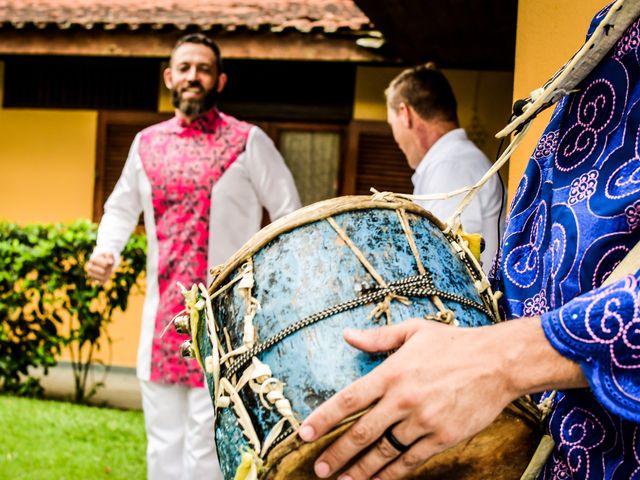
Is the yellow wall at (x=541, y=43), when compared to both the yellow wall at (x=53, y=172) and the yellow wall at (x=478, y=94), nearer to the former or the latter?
the yellow wall at (x=478, y=94)

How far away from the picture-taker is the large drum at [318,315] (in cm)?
120

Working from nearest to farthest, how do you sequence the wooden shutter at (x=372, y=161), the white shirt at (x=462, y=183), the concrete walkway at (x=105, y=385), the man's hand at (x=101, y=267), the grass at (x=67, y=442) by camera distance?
the white shirt at (x=462, y=183)
the man's hand at (x=101, y=267)
the grass at (x=67, y=442)
the concrete walkway at (x=105, y=385)
the wooden shutter at (x=372, y=161)

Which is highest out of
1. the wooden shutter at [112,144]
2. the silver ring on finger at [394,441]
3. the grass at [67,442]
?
the silver ring on finger at [394,441]

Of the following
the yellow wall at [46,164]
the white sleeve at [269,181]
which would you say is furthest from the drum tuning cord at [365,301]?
the yellow wall at [46,164]

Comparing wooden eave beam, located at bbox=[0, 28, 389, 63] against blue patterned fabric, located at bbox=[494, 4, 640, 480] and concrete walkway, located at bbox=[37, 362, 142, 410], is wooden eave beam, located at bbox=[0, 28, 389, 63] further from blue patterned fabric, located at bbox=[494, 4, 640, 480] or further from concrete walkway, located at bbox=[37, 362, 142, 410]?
blue patterned fabric, located at bbox=[494, 4, 640, 480]

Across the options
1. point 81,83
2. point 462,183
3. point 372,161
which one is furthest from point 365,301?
point 81,83

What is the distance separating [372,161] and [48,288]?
2.98 m

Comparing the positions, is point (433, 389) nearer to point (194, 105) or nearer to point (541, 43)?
point (541, 43)

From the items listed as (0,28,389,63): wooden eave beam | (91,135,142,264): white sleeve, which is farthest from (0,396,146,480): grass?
(0,28,389,63): wooden eave beam

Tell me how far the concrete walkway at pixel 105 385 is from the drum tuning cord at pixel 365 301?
6.13 metres

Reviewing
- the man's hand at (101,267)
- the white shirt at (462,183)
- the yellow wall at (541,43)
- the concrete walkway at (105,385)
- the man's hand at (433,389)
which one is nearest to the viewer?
the man's hand at (433,389)

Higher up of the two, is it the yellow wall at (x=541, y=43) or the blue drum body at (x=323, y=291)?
the yellow wall at (x=541, y=43)

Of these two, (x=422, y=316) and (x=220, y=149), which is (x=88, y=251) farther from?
(x=422, y=316)

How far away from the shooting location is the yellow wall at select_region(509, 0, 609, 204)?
294cm
